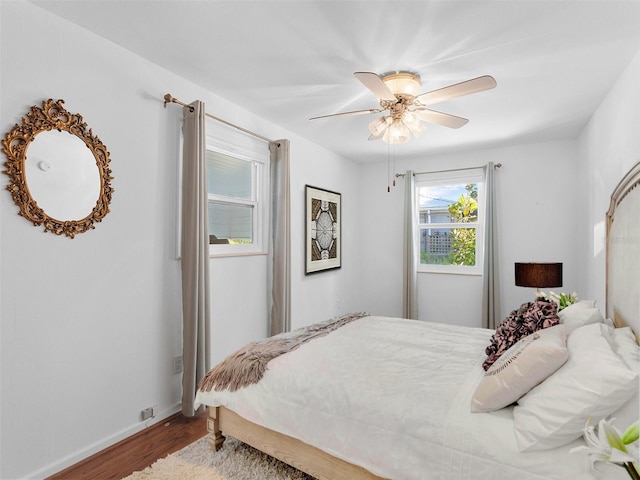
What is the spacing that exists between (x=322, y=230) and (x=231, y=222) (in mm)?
1507

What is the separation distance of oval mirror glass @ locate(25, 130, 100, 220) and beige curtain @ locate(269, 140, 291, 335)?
64.6 inches

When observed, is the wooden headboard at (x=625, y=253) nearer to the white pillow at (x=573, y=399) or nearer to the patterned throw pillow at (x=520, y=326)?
the patterned throw pillow at (x=520, y=326)

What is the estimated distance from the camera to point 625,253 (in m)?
2.09

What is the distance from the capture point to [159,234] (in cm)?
253

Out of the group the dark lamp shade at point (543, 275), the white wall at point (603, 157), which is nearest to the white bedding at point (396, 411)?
the dark lamp shade at point (543, 275)

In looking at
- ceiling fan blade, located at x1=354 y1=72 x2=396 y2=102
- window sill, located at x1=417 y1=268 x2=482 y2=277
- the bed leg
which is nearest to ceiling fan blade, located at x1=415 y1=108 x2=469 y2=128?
ceiling fan blade, located at x1=354 y1=72 x2=396 y2=102

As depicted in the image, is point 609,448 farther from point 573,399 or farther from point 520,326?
point 520,326

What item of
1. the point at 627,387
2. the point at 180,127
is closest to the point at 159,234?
the point at 180,127

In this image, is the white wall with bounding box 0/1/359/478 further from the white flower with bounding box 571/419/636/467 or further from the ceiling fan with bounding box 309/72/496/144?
the white flower with bounding box 571/419/636/467

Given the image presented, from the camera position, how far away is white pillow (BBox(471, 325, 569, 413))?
4.88 ft

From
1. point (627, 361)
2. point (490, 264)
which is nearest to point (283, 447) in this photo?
point (627, 361)

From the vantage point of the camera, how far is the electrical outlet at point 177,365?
8.65ft

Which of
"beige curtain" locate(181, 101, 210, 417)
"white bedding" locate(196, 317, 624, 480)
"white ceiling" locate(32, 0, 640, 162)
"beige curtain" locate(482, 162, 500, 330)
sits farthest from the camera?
"beige curtain" locate(482, 162, 500, 330)

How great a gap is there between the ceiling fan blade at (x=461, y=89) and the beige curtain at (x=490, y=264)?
8.12 ft
